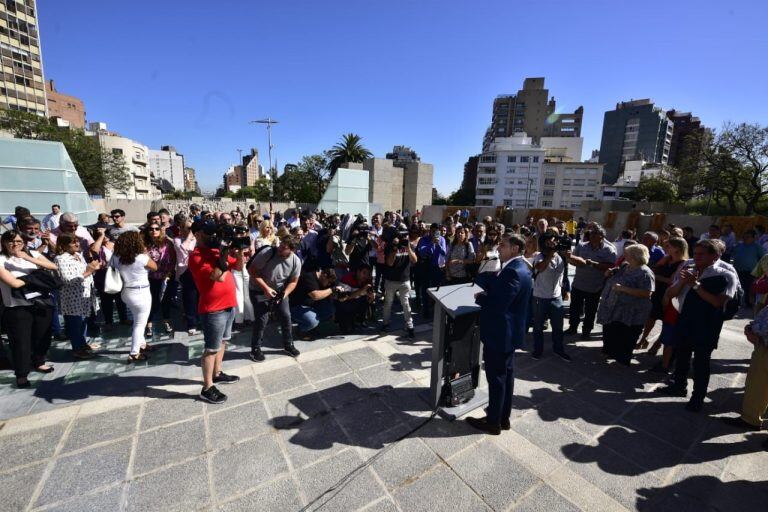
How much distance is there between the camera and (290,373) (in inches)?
162

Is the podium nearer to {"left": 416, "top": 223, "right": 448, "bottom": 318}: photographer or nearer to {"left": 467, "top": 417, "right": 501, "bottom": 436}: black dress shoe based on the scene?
{"left": 467, "top": 417, "right": 501, "bottom": 436}: black dress shoe

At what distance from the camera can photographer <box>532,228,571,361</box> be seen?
15.1 feet

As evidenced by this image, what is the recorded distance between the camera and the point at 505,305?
2.80 m

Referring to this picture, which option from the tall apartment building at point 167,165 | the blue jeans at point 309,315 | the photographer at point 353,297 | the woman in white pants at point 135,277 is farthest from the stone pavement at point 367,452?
the tall apartment building at point 167,165

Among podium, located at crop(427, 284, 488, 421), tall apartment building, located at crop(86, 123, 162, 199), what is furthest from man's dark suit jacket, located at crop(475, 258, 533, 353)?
tall apartment building, located at crop(86, 123, 162, 199)

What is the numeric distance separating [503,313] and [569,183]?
265ft

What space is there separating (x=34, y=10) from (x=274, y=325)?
230ft

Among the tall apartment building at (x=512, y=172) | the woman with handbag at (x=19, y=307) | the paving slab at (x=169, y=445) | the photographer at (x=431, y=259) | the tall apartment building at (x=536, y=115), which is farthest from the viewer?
the tall apartment building at (x=536, y=115)

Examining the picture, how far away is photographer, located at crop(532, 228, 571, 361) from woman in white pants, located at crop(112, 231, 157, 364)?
5228mm

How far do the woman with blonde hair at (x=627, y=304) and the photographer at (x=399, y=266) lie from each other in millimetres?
2800

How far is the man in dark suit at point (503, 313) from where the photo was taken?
2791mm

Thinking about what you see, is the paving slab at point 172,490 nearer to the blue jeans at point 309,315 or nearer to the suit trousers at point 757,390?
the blue jeans at point 309,315

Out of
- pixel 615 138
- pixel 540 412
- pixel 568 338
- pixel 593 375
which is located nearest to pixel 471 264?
pixel 568 338

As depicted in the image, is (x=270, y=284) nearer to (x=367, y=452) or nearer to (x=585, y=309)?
(x=367, y=452)
